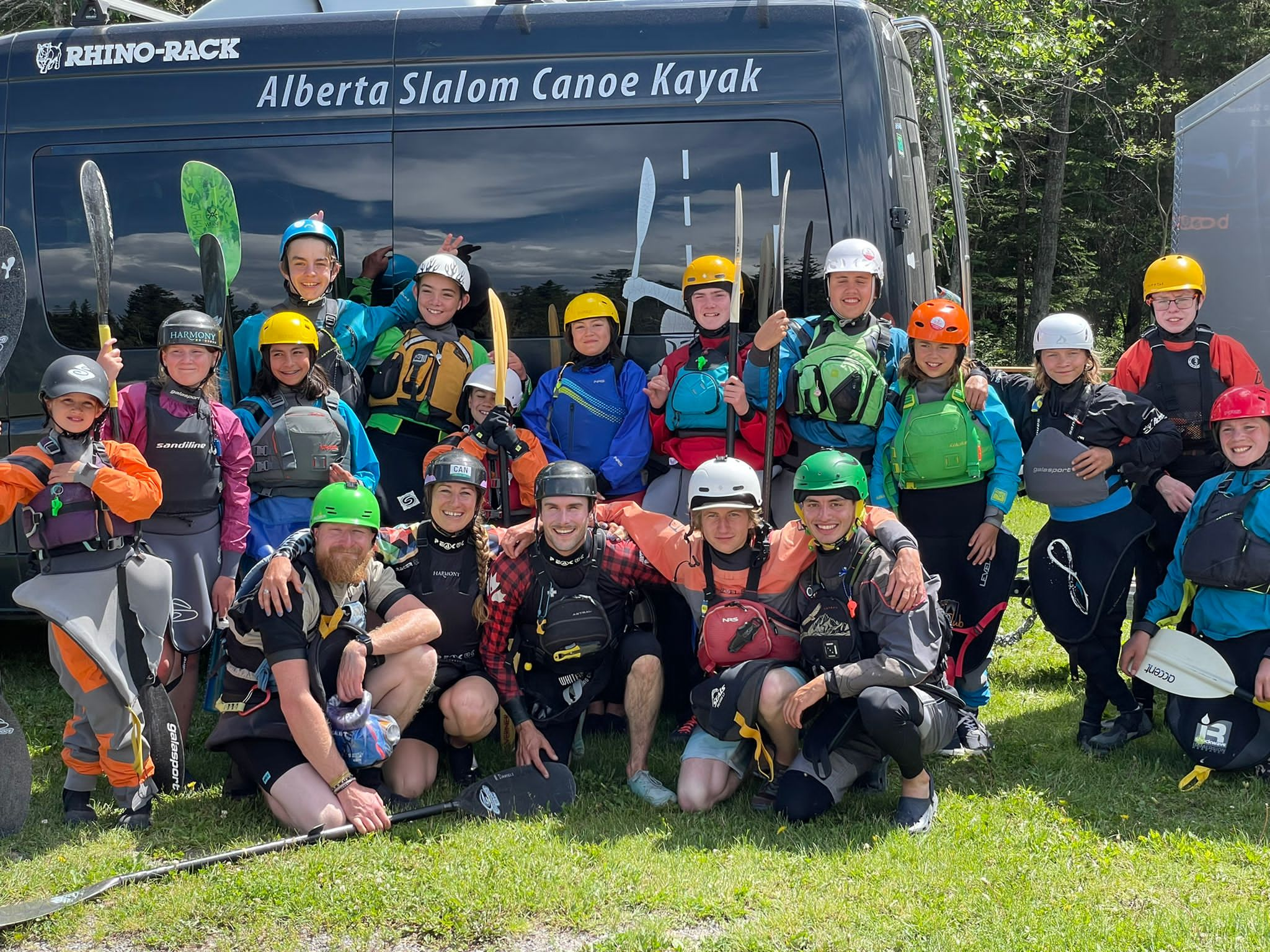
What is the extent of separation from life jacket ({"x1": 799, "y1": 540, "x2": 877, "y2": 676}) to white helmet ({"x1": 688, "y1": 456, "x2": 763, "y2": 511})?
0.41 m

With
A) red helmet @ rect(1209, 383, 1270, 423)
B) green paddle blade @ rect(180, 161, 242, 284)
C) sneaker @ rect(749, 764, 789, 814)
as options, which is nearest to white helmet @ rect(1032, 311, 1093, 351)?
red helmet @ rect(1209, 383, 1270, 423)

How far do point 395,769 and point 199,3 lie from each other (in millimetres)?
11450

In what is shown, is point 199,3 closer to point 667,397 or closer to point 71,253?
point 71,253

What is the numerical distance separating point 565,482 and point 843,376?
1300 mm

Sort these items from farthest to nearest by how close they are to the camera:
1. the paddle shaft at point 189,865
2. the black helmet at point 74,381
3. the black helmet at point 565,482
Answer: the black helmet at point 565,482 < the black helmet at point 74,381 < the paddle shaft at point 189,865

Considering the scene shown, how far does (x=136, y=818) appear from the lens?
14.8 feet

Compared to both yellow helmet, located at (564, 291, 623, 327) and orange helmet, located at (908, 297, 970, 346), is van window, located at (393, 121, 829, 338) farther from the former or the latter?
orange helmet, located at (908, 297, 970, 346)

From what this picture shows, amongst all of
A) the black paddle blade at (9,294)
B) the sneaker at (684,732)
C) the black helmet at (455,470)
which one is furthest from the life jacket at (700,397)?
the black paddle blade at (9,294)

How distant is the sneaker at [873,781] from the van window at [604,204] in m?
2.04

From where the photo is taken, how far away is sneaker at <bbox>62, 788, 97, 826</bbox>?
14.9ft

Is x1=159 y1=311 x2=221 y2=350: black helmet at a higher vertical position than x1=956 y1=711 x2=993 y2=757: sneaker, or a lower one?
higher

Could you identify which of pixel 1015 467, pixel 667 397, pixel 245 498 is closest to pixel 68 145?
pixel 245 498

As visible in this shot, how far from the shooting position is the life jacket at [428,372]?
18.3ft

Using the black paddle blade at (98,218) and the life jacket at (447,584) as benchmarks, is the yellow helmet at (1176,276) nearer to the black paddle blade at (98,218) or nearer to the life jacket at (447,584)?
the life jacket at (447,584)
